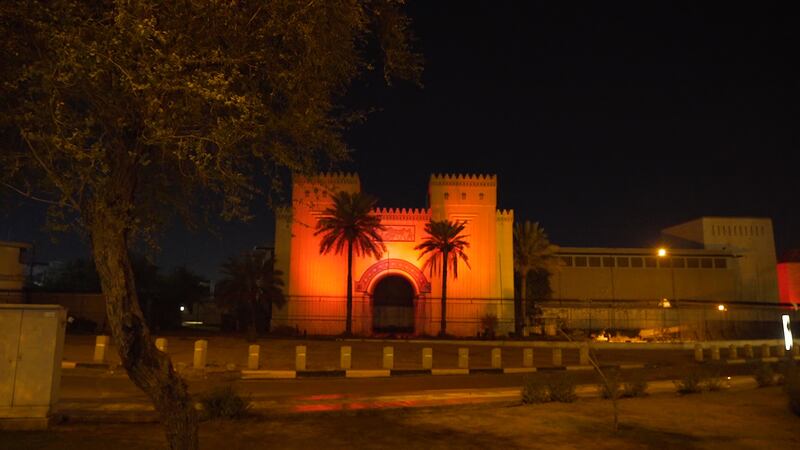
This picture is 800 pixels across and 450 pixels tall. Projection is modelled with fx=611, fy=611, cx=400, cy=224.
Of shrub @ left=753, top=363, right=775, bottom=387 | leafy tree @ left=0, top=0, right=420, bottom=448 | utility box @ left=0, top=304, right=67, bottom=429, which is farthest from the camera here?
shrub @ left=753, top=363, right=775, bottom=387

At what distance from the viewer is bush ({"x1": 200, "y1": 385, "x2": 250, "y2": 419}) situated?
28.9 feet

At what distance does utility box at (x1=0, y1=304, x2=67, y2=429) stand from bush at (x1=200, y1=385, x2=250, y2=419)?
1963 mm

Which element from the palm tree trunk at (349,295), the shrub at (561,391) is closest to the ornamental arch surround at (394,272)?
the palm tree trunk at (349,295)

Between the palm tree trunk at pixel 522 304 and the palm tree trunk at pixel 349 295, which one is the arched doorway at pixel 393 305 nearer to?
the palm tree trunk at pixel 349 295

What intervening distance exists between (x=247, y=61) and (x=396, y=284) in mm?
38068

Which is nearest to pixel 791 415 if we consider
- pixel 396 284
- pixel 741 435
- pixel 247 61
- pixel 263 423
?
pixel 741 435

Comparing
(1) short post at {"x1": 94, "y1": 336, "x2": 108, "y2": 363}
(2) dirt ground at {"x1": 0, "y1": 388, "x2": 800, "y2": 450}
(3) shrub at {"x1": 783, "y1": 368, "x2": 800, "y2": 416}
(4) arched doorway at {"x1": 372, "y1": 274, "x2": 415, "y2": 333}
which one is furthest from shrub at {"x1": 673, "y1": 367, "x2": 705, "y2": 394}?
(4) arched doorway at {"x1": 372, "y1": 274, "x2": 415, "y2": 333}

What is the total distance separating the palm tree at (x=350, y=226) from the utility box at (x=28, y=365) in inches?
1005

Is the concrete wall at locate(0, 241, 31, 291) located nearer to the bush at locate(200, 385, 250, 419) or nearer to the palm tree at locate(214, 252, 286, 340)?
the palm tree at locate(214, 252, 286, 340)

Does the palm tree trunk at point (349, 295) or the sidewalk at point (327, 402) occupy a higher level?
the palm tree trunk at point (349, 295)

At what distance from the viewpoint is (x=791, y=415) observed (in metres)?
9.91

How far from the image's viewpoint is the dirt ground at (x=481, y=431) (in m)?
7.32

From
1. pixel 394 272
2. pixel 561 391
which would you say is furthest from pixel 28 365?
pixel 394 272

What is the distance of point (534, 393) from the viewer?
1107cm
